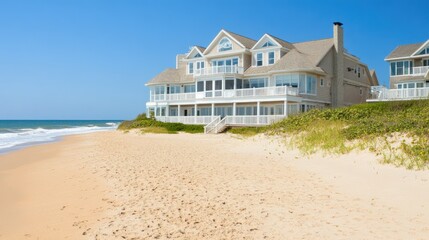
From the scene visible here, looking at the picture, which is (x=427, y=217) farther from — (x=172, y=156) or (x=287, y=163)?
(x=172, y=156)

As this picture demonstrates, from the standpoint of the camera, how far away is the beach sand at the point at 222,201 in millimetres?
6402

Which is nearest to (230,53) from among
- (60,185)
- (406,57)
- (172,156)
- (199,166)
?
(406,57)

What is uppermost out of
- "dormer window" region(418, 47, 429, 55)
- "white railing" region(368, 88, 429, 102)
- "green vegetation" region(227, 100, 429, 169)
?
"dormer window" region(418, 47, 429, 55)

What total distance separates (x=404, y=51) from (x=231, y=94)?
1980cm

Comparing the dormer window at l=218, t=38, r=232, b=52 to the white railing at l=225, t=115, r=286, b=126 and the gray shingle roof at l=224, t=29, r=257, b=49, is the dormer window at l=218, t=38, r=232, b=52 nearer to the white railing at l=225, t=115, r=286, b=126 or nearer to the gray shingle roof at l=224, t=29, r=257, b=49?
the gray shingle roof at l=224, t=29, r=257, b=49

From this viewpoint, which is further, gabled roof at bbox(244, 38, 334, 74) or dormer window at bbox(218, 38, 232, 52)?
dormer window at bbox(218, 38, 232, 52)

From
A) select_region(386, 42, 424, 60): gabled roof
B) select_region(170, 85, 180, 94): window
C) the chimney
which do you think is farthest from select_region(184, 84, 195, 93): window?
select_region(386, 42, 424, 60): gabled roof

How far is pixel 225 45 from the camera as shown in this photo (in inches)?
1618

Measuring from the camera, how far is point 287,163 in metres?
13.3

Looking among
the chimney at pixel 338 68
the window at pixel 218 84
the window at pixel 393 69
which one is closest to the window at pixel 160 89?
the window at pixel 218 84

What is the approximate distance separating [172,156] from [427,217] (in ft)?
36.1

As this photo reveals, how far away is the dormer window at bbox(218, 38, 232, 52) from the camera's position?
40812mm

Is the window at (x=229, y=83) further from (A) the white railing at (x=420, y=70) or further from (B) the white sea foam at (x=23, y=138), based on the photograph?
(A) the white railing at (x=420, y=70)

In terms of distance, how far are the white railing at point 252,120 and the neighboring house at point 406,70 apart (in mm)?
11030
